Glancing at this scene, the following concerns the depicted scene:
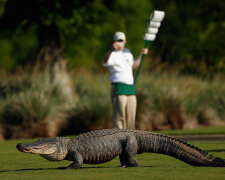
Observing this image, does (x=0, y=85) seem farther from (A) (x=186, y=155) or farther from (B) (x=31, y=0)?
(A) (x=186, y=155)

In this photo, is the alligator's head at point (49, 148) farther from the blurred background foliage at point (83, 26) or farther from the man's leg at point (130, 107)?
the blurred background foliage at point (83, 26)

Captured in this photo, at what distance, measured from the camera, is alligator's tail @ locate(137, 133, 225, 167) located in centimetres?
880

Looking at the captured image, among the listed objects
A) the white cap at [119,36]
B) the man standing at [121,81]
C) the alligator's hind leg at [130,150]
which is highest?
the white cap at [119,36]

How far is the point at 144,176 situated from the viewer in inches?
312

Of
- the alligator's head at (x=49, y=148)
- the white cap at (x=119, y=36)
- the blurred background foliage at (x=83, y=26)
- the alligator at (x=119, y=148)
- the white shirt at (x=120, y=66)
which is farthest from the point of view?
the blurred background foliage at (x=83, y=26)

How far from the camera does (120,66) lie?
13625 mm

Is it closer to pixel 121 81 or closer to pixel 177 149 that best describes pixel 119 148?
pixel 177 149

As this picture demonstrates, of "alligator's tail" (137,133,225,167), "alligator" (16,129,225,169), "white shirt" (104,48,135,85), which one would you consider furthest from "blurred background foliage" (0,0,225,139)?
"alligator's tail" (137,133,225,167)

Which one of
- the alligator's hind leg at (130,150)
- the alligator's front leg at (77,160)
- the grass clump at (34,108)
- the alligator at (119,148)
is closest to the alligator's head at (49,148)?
the alligator at (119,148)

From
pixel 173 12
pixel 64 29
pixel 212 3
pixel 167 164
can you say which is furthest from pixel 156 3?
pixel 167 164

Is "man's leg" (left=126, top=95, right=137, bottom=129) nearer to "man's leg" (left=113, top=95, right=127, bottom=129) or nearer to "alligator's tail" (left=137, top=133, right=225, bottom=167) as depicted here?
"man's leg" (left=113, top=95, right=127, bottom=129)

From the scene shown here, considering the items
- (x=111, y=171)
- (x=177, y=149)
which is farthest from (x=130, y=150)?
(x=177, y=149)

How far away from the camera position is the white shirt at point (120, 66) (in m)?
13.6

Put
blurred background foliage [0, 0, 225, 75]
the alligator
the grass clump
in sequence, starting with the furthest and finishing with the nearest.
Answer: blurred background foliage [0, 0, 225, 75] → the grass clump → the alligator
